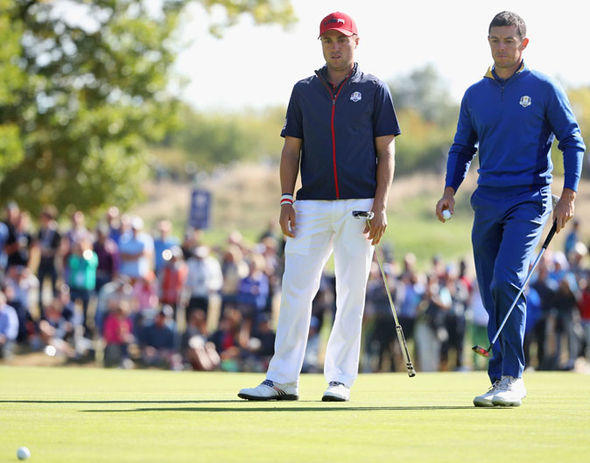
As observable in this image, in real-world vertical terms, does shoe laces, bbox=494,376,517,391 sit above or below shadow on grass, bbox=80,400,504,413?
above

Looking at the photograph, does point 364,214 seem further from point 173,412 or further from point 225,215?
point 225,215

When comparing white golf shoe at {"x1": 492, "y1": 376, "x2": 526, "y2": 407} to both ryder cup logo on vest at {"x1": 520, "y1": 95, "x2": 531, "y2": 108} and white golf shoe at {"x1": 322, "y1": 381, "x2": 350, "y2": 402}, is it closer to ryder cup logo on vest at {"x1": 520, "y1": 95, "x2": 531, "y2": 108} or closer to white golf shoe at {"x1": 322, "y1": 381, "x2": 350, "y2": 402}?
white golf shoe at {"x1": 322, "y1": 381, "x2": 350, "y2": 402}

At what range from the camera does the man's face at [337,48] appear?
7.70 m

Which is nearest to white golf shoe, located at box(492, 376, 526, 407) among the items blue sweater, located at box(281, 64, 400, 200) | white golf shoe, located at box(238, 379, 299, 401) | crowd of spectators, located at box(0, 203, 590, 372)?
white golf shoe, located at box(238, 379, 299, 401)

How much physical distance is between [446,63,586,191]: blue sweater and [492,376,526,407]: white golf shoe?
4.22 ft

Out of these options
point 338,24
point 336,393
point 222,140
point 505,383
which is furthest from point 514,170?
point 222,140

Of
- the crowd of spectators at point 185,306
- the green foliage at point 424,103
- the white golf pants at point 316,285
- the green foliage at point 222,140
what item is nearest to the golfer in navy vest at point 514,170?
the white golf pants at point 316,285

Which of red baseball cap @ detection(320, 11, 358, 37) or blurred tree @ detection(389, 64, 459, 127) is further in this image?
blurred tree @ detection(389, 64, 459, 127)

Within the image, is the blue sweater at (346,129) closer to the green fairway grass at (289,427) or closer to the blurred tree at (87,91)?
the green fairway grass at (289,427)

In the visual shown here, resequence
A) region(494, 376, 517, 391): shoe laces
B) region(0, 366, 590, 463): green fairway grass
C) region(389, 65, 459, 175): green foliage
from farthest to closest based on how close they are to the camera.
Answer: region(389, 65, 459, 175): green foliage
region(494, 376, 517, 391): shoe laces
region(0, 366, 590, 463): green fairway grass

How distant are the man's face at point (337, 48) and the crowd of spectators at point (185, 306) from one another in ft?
37.6

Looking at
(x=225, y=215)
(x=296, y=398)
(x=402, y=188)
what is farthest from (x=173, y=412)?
(x=402, y=188)

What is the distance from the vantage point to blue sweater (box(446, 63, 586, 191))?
7648 mm

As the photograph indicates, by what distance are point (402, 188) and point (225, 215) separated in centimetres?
1337
